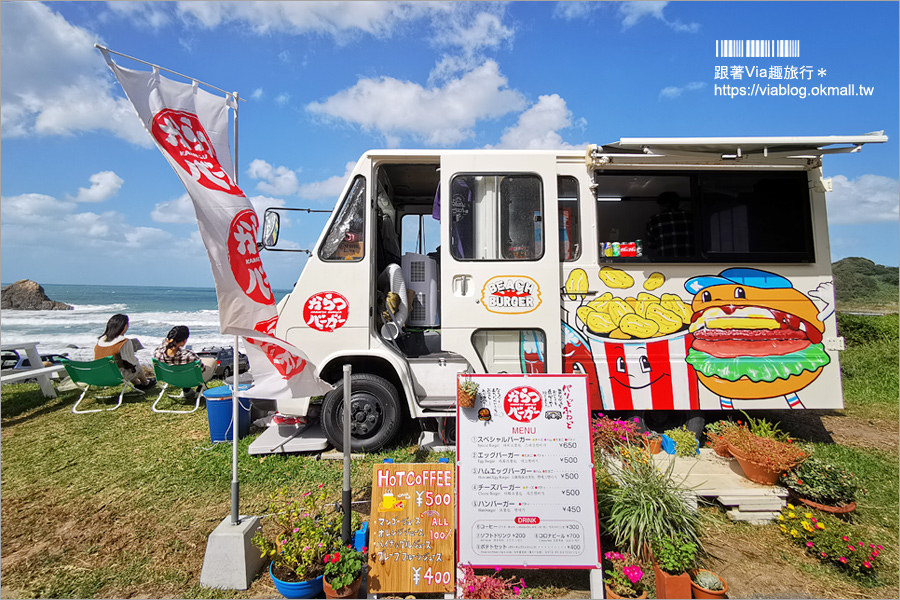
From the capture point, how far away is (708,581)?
263cm

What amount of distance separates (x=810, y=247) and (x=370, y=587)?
523 cm

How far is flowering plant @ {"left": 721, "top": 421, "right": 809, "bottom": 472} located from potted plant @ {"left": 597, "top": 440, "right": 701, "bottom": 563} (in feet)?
3.29

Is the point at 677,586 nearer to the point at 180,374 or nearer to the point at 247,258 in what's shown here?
the point at 247,258

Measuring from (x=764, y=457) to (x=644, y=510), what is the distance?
1625mm

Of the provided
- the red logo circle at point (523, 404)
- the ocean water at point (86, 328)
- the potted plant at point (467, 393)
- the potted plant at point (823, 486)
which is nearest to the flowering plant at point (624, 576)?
the red logo circle at point (523, 404)

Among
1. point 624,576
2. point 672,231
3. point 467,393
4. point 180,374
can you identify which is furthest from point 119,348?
point 672,231

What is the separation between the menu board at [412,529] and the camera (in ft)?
9.07

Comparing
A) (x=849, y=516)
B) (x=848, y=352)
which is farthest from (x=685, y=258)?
(x=848, y=352)

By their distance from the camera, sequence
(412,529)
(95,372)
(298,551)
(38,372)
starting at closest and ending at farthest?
(298,551), (412,529), (95,372), (38,372)

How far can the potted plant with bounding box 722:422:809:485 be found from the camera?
3.71 meters

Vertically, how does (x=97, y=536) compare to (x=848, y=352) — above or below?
below

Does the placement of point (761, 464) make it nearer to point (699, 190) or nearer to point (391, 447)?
point (699, 190)

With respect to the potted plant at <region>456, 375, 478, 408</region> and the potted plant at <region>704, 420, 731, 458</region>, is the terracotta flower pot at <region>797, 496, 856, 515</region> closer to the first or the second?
the potted plant at <region>704, 420, 731, 458</region>

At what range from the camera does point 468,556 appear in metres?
2.78
